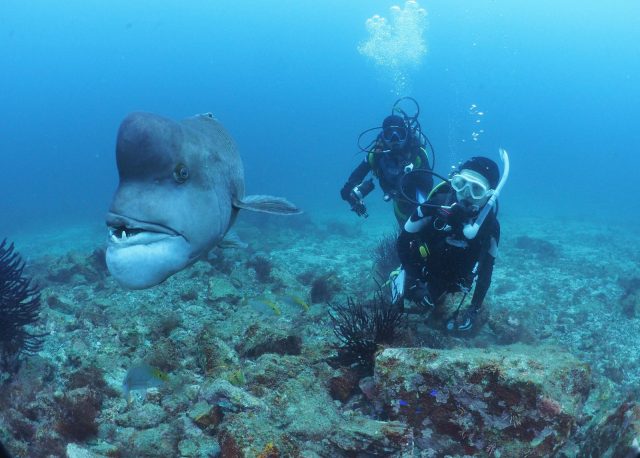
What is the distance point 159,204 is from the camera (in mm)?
2123

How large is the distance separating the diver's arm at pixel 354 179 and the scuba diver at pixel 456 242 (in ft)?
9.57

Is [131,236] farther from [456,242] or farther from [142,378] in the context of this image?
[456,242]

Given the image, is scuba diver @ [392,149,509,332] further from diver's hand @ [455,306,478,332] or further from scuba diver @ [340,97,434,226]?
scuba diver @ [340,97,434,226]

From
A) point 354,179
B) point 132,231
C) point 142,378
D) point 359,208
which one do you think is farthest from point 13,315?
point 354,179

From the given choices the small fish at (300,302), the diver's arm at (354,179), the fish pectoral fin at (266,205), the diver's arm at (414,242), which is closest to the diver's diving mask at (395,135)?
the diver's arm at (354,179)

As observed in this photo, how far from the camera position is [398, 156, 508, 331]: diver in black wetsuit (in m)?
5.69

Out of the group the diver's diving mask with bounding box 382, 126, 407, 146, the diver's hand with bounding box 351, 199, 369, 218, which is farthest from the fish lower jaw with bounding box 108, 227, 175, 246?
the diver's diving mask with bounding box 382, 126, 407, 146

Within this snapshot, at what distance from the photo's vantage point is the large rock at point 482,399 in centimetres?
315

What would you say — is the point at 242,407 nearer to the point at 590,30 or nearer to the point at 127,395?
the point at 127,395

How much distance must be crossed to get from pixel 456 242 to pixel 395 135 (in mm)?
4167

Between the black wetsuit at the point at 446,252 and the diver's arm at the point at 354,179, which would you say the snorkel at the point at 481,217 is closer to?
the black wetsuit at the point at 446,252

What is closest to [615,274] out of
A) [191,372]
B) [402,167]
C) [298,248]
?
[402,167]

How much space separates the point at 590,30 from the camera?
564 feet

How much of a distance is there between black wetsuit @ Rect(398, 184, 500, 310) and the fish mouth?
→ 15.0 feet
